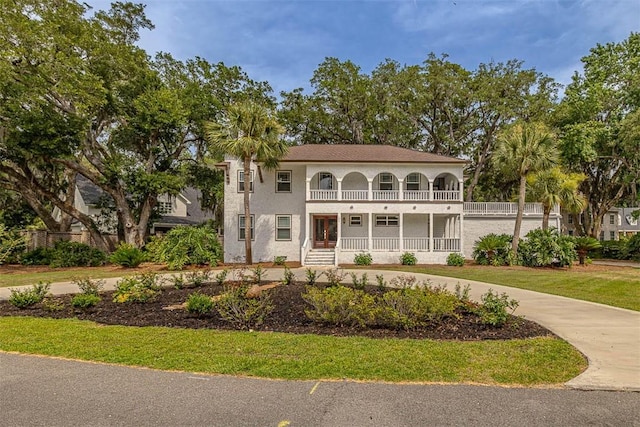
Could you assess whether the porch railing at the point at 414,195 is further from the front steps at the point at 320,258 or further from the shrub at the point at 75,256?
the shrub at the point at 75,256

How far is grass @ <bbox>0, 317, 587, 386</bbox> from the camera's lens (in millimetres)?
4723

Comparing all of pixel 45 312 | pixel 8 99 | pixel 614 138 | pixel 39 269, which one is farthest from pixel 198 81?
pixel 614 138

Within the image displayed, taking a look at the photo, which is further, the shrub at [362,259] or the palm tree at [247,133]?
the shrub at [362,259]

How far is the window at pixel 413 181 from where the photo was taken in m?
23.9

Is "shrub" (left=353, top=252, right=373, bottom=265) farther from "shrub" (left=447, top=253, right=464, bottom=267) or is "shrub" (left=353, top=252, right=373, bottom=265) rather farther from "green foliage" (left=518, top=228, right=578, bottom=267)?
"green foliage" (left=518, top=228, right=578, bottom=267)

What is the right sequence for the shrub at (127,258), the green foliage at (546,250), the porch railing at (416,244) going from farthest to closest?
the porch railing at (416,244), the green foliage at (546,250), the shrub at (127,258)

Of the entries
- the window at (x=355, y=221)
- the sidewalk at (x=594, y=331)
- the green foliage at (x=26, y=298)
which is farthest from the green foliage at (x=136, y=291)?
the window at (x=355, y=221)

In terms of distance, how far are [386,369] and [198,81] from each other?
2534 cm

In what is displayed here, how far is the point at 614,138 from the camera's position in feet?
87.7

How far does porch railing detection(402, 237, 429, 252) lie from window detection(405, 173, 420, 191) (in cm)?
389

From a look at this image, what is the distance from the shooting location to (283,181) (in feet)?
75.6

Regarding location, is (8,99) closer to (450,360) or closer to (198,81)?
(198,81)

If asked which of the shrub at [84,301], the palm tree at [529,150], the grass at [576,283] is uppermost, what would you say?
the palm tree at [529,150]

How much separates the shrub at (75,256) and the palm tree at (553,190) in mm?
25604
